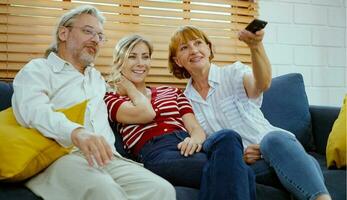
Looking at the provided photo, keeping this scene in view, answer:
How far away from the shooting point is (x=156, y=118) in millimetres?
1700

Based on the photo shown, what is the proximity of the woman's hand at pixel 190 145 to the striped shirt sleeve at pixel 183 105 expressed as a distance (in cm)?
19

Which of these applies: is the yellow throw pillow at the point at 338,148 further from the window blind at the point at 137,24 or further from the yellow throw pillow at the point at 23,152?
the yellow throw pillow at the point at 23,152

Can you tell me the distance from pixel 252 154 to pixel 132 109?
1.61 feet

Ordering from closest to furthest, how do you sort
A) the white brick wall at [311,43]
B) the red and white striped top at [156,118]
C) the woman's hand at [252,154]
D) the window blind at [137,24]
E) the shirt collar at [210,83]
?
1. the woman's hand at [252,154]
2. the red and white striped top at [156,118]
3. the shirt collar at [210,83]
4. the window blind at [137,24]
5. the white brick wall at [311,43]

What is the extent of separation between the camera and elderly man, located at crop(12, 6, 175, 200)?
3.77 feet

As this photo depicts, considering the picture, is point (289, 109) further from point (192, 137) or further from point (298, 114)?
point (192, 137)

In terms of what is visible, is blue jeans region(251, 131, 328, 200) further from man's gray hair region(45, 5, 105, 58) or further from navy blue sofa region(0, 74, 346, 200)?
man's gray hair region(45, 5, 105, 58)

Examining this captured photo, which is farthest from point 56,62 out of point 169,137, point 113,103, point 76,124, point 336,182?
point 336,182

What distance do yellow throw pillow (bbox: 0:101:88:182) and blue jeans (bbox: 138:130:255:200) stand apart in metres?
0.36

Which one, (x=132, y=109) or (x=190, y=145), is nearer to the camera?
(x=190, y=145)

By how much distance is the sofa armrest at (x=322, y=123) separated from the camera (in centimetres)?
202

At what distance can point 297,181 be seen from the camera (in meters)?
1.32

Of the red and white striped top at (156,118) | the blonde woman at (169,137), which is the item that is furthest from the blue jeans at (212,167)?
the red and white striped top at (156,118)

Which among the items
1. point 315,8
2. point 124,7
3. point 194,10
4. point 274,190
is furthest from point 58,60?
point 315,8
